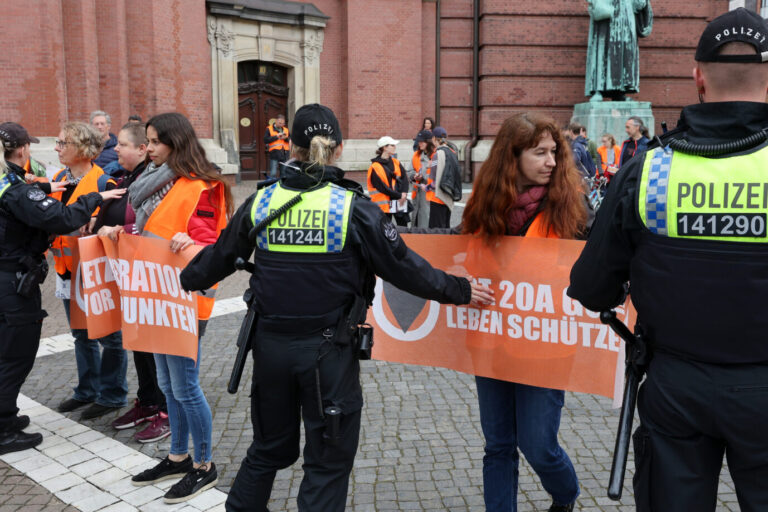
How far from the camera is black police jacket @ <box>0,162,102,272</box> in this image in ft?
14.1

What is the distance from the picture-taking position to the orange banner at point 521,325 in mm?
3148

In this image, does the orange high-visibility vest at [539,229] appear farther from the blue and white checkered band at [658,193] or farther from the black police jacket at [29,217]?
the black police jacket at [29,217]

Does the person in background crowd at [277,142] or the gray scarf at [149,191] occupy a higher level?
the person in background crowd at [277,142]

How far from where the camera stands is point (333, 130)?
2988 millimetres

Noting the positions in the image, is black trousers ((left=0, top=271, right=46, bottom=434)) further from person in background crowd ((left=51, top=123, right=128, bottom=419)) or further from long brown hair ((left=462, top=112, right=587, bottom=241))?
long brown hair ((left=462, top=112, right=587, bottom=241))

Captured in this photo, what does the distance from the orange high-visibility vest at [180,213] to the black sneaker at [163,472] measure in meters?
0.85

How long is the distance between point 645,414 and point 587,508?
168 centimetres

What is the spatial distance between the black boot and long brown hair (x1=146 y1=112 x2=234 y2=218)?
2084 mm

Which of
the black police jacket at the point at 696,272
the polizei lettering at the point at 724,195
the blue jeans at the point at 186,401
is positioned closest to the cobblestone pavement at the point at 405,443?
the blue jeans at the point at 186,401

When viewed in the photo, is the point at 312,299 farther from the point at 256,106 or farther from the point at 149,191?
the point at 256,106

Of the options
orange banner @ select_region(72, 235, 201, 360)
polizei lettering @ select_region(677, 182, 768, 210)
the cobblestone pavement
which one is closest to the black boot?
the cobblestone pavement

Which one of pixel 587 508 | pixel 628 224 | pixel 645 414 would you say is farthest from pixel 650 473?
pixel 587 508

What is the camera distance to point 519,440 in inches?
121

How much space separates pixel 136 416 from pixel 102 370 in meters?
0.52
